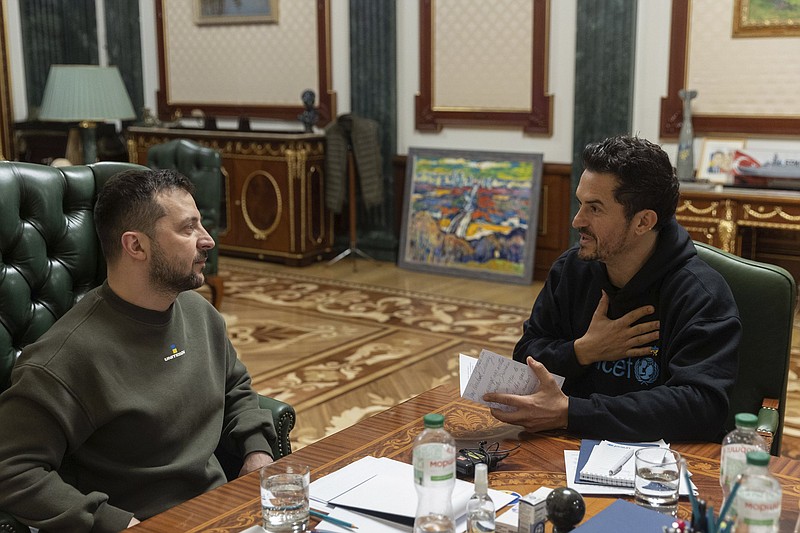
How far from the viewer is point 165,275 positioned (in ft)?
6.51

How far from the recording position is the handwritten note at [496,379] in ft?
6.15

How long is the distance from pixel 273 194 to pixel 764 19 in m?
3.65

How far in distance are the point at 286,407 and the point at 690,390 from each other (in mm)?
984

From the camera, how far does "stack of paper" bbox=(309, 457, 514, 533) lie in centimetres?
150

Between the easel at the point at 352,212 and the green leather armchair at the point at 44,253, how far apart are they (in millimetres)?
4456

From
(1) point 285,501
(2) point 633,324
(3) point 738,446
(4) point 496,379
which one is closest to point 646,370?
(2) point 633,324

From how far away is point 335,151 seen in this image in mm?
6887

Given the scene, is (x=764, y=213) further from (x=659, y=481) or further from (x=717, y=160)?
(x=659, y=481)

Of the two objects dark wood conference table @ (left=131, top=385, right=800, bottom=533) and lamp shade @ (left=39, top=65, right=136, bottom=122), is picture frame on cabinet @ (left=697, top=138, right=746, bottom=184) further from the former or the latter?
dark wood conference table @ (left=131, top=385, right=800, bottom=533)

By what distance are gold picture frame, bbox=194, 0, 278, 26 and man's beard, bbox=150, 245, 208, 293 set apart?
232 inches

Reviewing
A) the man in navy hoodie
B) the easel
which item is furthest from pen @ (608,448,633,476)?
the easel

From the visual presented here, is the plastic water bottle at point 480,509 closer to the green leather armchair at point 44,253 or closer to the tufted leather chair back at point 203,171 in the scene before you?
the green leather armchair at point 44,253

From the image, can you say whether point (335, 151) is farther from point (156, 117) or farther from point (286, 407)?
point (286, 407)

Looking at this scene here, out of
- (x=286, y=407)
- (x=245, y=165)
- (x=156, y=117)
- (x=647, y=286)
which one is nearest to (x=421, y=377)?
(x=286, y=407)
